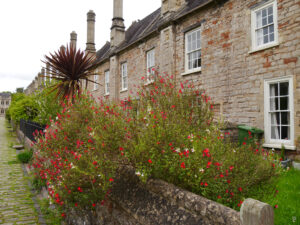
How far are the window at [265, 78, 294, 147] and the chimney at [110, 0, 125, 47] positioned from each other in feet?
45.9

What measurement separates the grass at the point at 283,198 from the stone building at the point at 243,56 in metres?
2.78

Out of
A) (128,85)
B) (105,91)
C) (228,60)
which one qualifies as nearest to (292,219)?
(228,60)

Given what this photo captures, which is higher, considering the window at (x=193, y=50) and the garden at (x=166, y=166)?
the window at (x=193, y=50)

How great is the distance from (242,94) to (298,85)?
76.8 inches

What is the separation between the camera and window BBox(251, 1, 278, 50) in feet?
27.2

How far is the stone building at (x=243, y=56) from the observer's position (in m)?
A: 7.78

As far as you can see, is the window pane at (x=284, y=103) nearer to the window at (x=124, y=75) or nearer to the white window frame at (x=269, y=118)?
the white window frame at (x=269, y=118)

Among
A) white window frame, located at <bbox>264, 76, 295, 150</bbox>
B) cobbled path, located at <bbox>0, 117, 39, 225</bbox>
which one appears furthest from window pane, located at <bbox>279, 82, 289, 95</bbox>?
cobbled path, located at <bbox>0, 117, 39, 225</bbox>

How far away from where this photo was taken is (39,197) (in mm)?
5926

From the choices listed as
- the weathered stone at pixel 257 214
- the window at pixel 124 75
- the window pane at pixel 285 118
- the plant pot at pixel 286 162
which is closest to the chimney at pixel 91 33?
the window at pixel 124 75

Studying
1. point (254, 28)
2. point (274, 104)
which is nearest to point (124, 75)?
point (254, 28)

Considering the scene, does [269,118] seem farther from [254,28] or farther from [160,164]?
[160,164]

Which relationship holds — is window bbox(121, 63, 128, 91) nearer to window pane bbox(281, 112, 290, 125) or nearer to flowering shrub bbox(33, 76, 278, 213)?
window pane bbox(281, 112, 290, 125)

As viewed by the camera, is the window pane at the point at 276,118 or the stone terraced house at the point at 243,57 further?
the window pane at the point at 276,118
